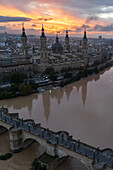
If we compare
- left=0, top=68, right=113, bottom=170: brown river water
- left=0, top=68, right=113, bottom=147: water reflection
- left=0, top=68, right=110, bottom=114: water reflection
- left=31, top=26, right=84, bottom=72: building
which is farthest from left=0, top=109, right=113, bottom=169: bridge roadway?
left=31, top=26, right=84, bottom=72: building

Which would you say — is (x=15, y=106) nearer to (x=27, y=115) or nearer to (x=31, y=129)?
(x=27, y=115)

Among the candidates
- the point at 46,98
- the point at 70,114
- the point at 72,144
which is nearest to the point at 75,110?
the point at 70,114

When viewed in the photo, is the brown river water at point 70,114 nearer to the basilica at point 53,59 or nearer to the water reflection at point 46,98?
the water reflection at point 46,98

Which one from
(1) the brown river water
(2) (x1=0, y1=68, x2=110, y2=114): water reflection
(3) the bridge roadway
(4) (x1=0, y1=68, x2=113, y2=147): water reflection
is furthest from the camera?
(2) (x1=0, y1=68, x2=110, y2=114): water reflection

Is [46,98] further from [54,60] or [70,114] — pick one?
[54,60]

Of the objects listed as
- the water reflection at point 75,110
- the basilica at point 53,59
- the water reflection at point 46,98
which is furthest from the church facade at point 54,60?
the water reflection at point 75,110

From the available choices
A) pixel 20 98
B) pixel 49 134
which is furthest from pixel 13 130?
pixel 20 98

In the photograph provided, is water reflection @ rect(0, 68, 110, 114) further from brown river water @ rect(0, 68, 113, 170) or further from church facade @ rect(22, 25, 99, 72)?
church facade @ rect(22, 25, 99, 72)

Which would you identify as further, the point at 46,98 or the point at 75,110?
the point at 46,98
